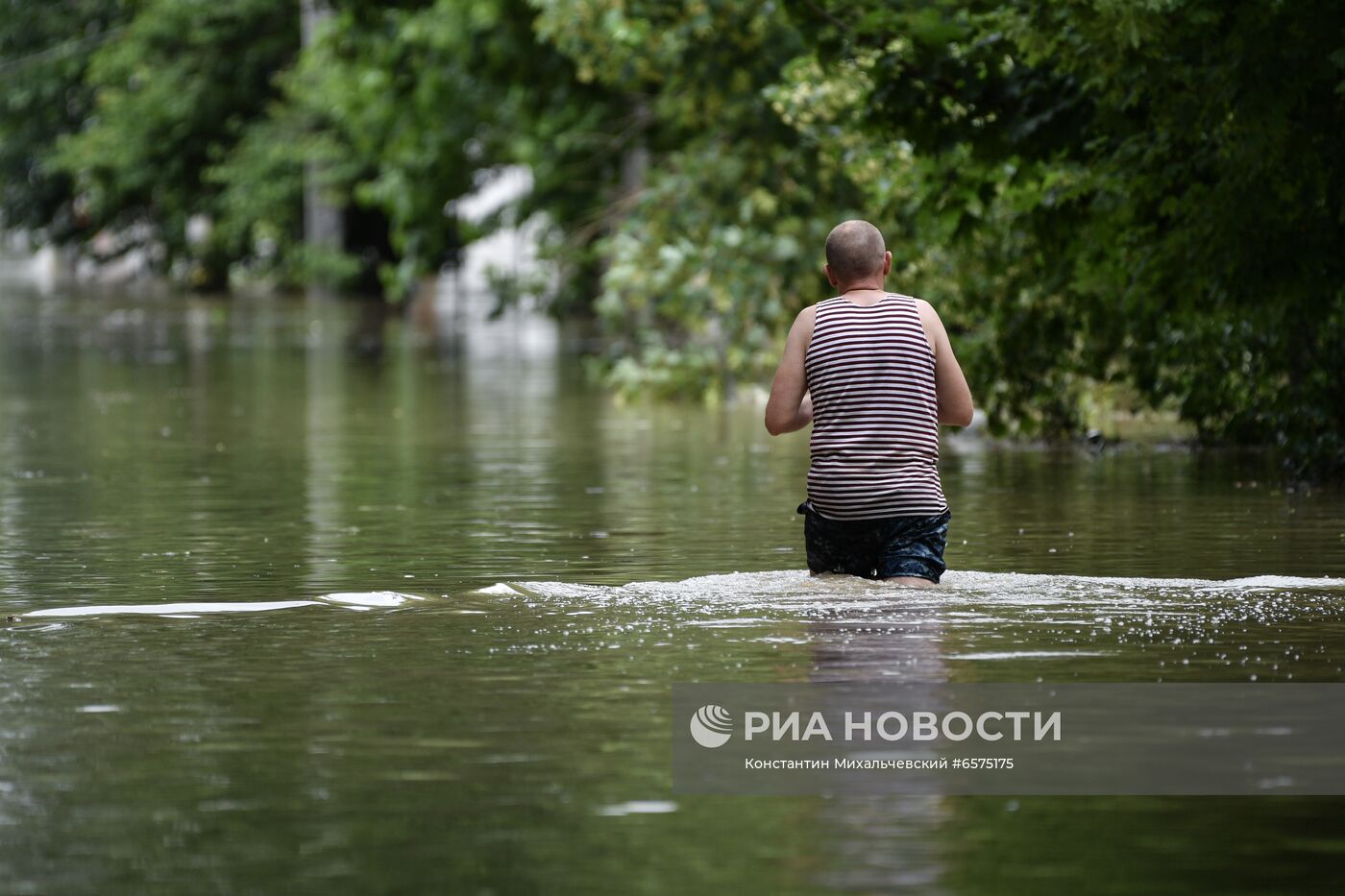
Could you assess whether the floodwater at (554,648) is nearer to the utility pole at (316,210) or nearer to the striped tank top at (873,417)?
the striped tank top at (873,417)

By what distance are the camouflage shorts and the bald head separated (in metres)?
0.77

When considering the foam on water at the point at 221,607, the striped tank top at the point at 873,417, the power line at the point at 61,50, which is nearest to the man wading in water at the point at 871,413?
the striped tank top at the point at 873,417

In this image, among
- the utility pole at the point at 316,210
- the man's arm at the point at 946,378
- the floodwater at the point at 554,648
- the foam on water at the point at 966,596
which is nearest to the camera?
the floodwater at the point at 554,648

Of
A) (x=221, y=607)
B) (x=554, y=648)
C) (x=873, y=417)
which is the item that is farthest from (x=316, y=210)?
(x=554, y=648)

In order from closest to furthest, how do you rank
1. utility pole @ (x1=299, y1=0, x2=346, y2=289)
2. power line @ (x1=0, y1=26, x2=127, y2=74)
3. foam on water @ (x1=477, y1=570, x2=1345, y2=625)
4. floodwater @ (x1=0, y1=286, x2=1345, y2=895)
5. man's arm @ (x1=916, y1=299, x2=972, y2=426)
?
floodwater @ (x1=0, y1=286, x2=1345, y2=895), foam on water @ (x1=477, y1=570, x2=1345, y2=625), man's arm @ (x1=916, y1=299, x2=972, y2=426), utility pole @ (x1=299, y1=0, x2=346, y2=289), power line @ (x1=0, y1=26, x2=127, y2=74)

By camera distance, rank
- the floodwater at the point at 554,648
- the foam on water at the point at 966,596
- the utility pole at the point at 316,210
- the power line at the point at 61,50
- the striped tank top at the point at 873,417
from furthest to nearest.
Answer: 1. the power line at the point at 61,50
2. the utility pole at the point at 316,210
3. the striped tank top at the point at 873,417
4. the foam on water at the point at 966,596
5. the floodwater at the point at 554,648

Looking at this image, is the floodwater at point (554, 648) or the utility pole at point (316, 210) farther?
the utility pole at point (316, 210)

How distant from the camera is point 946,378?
9.67 meters

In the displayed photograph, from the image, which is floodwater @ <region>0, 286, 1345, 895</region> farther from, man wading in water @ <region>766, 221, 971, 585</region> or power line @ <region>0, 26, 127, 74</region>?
power line @ <region>0, 26, 127, 74</region>

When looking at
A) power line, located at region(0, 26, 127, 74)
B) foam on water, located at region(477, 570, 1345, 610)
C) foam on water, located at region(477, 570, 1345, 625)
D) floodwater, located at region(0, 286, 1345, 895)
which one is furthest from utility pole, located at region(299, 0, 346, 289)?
foam on water, located at region(477, 570, 1345, 625)

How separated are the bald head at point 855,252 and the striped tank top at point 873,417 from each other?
4.9 inches

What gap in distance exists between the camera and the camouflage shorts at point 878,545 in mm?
9586

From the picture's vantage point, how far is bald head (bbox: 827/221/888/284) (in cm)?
962

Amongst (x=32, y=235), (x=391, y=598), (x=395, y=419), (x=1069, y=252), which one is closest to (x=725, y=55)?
(x=395, y=419)
